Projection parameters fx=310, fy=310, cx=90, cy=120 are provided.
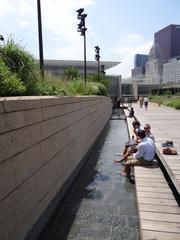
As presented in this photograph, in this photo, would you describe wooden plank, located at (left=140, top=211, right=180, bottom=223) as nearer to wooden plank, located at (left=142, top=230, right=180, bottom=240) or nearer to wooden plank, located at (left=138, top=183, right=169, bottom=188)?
wooden plank, located at (left=142, top=230, right=180, bottom=240)

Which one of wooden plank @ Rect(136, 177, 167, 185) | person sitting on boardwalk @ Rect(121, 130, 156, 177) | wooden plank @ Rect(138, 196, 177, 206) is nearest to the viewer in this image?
wooden plank @ Rect(138, 196, 177, 206)

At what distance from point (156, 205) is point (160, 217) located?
1.57 feet

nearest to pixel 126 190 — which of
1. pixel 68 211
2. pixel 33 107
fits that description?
pixel 68 211

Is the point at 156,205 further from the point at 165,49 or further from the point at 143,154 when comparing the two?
the point at 165,49

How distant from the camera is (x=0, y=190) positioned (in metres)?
3.35

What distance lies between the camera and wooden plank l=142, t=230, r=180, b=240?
4030mm

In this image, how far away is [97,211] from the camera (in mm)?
5797

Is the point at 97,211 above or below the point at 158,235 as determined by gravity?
below

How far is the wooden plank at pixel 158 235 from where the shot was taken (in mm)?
4030

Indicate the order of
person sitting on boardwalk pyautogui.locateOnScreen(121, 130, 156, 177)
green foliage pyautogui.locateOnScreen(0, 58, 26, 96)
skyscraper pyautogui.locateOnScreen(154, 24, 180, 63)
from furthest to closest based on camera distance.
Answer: skyscraper pyautogui.locateOnScreen(154, 24, 180, 63), person sitting on boardwalk pyautogui.locateOnScreen(121, 130, 156, 177), green foliage pyautogui.locateOnScreen(0, 58, 26, 96)

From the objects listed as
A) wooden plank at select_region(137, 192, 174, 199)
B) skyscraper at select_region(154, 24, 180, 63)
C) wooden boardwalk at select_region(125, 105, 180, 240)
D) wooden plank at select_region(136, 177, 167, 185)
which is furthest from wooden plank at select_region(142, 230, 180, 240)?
skyscraper at select_region(154, 24, 180, 63)

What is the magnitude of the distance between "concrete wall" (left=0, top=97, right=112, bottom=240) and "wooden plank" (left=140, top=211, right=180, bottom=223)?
163 cm

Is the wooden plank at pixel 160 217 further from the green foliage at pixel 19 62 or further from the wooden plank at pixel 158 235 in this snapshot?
the green foliage at pixel 19 62

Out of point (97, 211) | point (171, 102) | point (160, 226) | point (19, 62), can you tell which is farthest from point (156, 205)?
point (171, 102)
